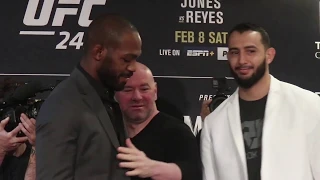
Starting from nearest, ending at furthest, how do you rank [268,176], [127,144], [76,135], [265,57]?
[76,135], [127,144], [268,176], [265,57]

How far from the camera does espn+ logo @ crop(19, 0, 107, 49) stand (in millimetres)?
2564

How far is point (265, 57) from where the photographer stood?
5.72ft

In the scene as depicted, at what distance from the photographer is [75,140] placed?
3.51 ft

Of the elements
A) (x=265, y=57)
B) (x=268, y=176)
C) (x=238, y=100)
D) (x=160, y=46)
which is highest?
(x=160, y=46)

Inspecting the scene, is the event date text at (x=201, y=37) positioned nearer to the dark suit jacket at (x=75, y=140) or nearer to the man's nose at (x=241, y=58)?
the man's nose at (x=241, y=58)

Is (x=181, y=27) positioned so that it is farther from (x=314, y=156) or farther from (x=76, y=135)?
(x=76, y=135)

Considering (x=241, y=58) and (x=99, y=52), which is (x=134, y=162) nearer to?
(x=99, y=52)

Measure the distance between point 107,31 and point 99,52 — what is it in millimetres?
61

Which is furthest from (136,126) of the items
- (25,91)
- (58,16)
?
(58,16)

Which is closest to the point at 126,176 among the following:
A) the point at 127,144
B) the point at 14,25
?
the point at 127,144

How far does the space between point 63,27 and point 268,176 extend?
1.56 m

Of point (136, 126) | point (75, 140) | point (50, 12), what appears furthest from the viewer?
point (50, 12)

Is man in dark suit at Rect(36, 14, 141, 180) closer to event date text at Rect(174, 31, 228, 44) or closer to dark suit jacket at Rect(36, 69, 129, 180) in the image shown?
dark suit jacket at Rect(36, 69, 129, 180)

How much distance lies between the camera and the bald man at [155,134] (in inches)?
61.9
